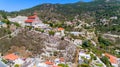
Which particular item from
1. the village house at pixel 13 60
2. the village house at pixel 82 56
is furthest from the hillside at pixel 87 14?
the village house at pixel 13 60

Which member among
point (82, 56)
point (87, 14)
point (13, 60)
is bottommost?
point (87, 14)

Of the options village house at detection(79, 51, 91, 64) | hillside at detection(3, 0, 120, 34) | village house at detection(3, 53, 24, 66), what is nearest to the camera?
village house at detection(79, 51, 91, 64)

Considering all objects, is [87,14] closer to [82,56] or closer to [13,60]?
[82,56]

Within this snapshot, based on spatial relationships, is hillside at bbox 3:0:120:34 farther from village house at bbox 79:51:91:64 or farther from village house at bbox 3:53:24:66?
village house at bbox 3:53:24:66

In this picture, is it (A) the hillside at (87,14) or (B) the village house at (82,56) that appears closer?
(B) the village house at (82,56)

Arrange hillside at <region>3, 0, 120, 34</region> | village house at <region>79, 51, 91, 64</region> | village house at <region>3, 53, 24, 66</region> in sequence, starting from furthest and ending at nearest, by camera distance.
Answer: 1. hillside at <region>3, 0, 120, 34</region>
2. village house at <region>3, 53, 24, 66</region>
3. village house at <region>79, 51, 91, 64</region>

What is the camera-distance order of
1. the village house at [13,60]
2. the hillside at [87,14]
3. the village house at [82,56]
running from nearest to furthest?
the village house at [82,56] < the village house at [13,60] < the hillside at [87,14]

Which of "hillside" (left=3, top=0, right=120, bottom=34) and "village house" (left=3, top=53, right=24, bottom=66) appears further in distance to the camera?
"hillside" (left=3, top=0, right=120, bottom=34)

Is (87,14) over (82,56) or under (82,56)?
under

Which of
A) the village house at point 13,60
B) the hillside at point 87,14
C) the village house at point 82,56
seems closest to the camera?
the village house at point 82,56

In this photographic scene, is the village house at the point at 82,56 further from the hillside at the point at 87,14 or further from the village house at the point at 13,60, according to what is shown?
the hillside at the point at 87,14

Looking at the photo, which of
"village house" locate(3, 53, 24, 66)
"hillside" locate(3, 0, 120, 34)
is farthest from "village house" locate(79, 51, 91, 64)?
"hillside" locate(3, 0, 120, 34)

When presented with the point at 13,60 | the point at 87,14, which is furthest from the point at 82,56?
the point at 87,14

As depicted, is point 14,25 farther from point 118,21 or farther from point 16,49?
point 118,21
